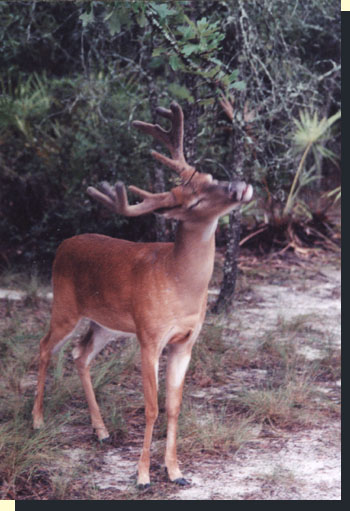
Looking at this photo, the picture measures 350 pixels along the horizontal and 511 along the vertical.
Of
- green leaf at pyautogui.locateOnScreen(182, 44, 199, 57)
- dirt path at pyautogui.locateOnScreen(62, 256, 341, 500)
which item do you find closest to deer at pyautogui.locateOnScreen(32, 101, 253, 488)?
dirt path at pyautogui.locateOnScreen(62, 256, 341, 500)

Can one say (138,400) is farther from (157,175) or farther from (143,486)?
(157,175)

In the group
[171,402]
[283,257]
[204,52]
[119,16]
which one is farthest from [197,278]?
[283,257]

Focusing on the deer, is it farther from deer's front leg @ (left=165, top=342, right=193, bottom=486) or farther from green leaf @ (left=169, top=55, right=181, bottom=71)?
green leaf @ (left=169, top=55, right=181, bottom=71)

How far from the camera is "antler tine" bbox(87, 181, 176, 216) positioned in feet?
9.69

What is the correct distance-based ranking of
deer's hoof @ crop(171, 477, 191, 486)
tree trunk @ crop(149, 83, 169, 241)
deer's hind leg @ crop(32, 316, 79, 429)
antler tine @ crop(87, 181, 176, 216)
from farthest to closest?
tree trunk @ crop(149, 83, 169, 241)
deer's hind leg @ crop(32, 316, 79, 429)
deer's hoof @ crop(171, 477, 191, 486)
antler tine @ crop(87, 181, 176, 216)

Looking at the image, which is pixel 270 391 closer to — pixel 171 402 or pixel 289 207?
pixel 171 402

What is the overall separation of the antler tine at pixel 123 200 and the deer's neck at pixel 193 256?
0.67ft

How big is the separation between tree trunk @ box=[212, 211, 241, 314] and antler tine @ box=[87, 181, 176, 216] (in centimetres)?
343

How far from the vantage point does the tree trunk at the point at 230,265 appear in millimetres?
6555

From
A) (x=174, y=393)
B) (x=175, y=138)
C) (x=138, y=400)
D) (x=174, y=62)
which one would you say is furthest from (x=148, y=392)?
(x=174, y=62)

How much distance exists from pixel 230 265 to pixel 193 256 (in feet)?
10.9

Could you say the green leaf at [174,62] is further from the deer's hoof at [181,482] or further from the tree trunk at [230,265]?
the tree trunk at [230,265]

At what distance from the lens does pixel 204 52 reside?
3.56 m

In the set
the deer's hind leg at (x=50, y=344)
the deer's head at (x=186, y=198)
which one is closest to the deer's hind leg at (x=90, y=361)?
the deer's hind leg at (x=50, y=344)
